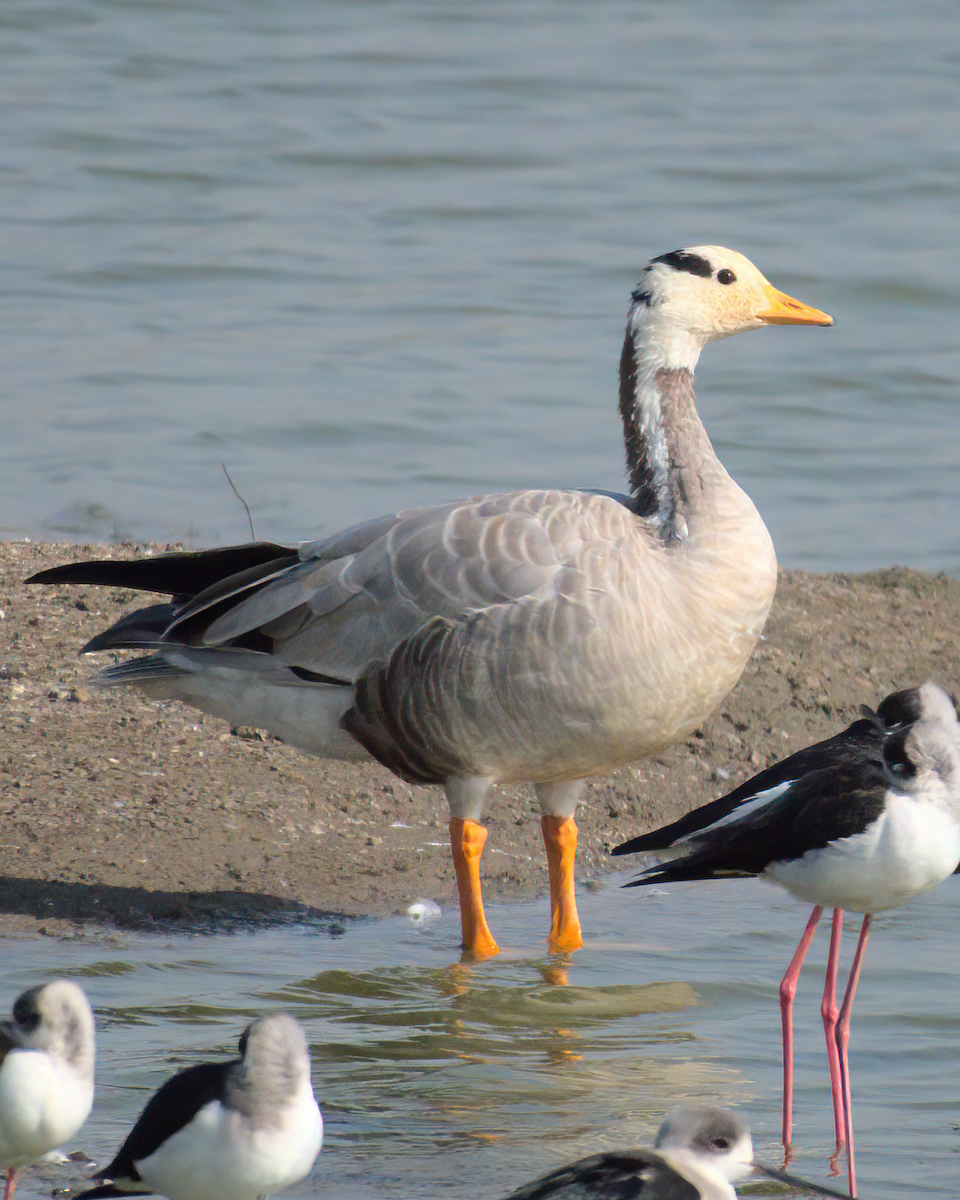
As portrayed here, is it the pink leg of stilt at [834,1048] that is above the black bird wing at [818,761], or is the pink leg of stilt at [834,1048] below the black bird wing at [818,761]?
below

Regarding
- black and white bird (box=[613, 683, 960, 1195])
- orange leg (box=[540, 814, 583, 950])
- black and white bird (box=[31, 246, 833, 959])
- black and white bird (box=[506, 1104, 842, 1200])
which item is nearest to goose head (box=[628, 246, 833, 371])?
black and white bird (box=[31, 246, 833, 959])

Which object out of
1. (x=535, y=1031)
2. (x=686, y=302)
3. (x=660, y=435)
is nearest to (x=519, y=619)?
(x=660, y=435)

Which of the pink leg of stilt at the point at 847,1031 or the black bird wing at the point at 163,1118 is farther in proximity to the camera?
the pink leg of stilt at the point at 847,1031

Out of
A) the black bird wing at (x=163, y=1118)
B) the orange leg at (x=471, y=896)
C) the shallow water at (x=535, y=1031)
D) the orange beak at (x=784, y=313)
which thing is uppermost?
the orange beak at (x=784, y=313)

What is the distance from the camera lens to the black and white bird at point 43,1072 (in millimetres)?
3889

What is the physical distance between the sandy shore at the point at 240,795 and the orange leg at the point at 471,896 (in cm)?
49

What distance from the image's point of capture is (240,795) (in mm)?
7184

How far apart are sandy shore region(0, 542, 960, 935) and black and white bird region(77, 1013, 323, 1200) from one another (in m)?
2.48

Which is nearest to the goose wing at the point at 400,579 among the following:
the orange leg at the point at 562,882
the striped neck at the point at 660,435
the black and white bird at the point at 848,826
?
the striped neck at the point at 660,435

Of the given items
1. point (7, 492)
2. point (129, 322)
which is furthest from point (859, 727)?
point (129, 322)

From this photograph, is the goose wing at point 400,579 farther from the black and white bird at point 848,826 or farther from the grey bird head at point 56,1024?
the grey bird head at point 56,1024

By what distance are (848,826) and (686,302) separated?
2732mm

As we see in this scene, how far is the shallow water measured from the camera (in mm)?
4766

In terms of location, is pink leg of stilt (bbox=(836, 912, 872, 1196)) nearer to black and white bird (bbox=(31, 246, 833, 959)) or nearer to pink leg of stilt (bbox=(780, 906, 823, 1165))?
pink leg of stilt (bbox=(780, 906, 823, 1165))
